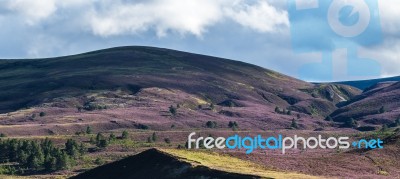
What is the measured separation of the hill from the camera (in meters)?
48.5

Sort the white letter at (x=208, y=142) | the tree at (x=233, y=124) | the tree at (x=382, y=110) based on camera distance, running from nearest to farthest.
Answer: the white letter at (x=208, y=142) < the tree at (x=233, y=124) < the tree at (x=382, y=110)

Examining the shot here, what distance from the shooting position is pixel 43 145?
98.2 m

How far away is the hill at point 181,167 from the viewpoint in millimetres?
48500

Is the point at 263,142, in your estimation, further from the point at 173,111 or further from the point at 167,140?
the point at 173,111

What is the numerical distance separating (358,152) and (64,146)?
53538mm

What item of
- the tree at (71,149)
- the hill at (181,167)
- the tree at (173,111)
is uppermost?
the tree at (173,111)

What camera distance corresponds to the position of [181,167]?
2013 inches

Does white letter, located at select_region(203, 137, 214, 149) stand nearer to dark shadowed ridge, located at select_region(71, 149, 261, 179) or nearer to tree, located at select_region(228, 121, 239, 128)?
tree, located at select_region(228, 121, 239, 128)

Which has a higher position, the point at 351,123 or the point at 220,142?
the point at 351,123

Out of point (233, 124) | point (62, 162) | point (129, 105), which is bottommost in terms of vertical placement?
point (62, 162)

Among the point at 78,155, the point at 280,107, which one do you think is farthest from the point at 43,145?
the point at 280,107

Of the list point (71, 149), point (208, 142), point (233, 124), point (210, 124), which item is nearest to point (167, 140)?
point (208, 142)

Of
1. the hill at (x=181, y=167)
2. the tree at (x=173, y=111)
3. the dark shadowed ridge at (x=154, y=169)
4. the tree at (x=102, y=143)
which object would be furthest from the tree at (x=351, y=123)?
the dark shadowed ridge at (x=154, y=169)

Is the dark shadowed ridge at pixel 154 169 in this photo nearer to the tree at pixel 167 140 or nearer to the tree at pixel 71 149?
the tree at pixel 71 149
